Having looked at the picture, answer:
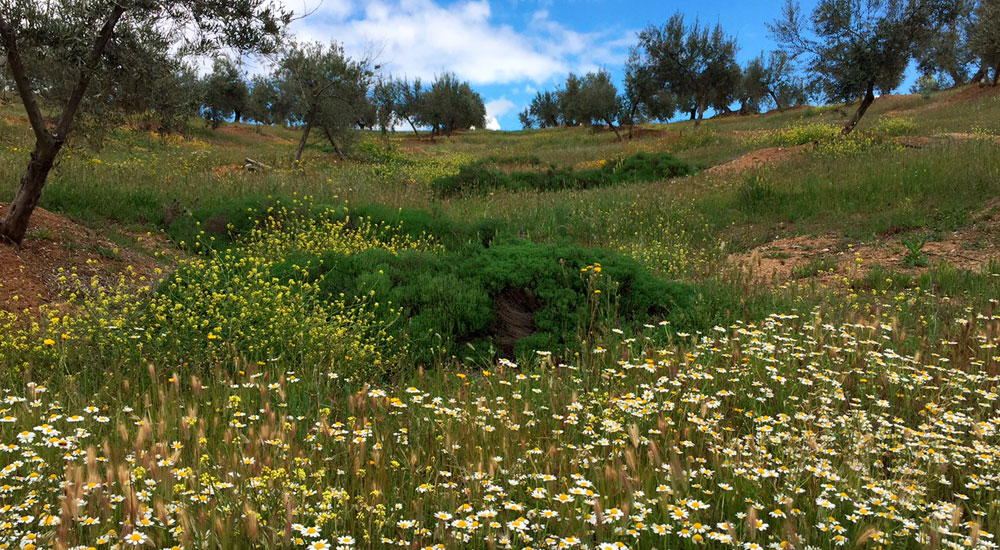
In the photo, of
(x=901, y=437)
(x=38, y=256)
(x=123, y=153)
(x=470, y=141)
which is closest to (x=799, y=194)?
(x=901, y=437)

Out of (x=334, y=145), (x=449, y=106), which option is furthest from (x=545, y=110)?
(x=334, y=145)

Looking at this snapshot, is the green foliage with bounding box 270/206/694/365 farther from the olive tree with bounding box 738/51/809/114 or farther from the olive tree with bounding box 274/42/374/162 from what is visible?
the olive tree with bounding box 738/51/809/114

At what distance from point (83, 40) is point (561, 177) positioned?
15.5 m

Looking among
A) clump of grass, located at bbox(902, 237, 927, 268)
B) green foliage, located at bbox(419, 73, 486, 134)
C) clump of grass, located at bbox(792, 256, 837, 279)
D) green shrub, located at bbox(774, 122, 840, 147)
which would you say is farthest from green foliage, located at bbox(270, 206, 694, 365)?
green foliage, located at bbox(419, 73, 486, 134)

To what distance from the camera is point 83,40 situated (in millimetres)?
8094

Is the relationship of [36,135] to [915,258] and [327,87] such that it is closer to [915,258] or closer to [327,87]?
[915,258]

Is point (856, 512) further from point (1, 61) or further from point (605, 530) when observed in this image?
point (1, 61)

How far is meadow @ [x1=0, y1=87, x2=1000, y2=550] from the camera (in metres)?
2.32

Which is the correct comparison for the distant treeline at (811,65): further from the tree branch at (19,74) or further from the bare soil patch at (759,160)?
the tree branch at (19,74)

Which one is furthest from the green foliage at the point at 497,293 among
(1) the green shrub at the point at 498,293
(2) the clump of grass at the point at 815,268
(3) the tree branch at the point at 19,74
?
(3) the tree branch at the point at 19,74

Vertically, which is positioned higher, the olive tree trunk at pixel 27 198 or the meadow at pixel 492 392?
the olive tree trunk at pixel 27 198

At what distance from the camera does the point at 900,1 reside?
24.9 metres

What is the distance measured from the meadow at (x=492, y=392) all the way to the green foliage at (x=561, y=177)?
7.75m

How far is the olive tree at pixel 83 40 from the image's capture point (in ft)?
26.5
